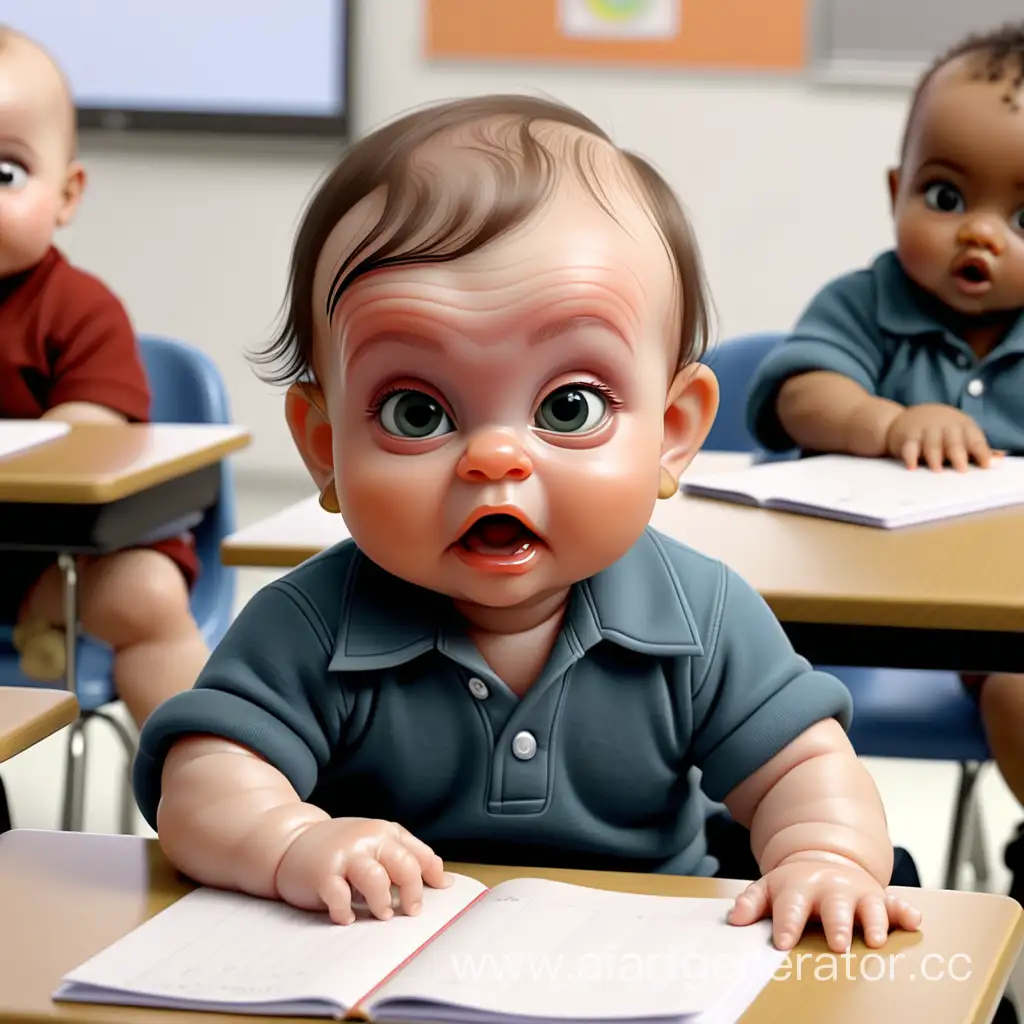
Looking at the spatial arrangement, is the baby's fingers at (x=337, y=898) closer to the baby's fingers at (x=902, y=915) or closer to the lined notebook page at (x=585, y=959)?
the lined notebook page at (x=585, y=959)

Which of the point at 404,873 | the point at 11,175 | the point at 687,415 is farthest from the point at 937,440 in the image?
the point at 11,175

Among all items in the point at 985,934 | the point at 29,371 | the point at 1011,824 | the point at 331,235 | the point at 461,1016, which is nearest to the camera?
the point at 461,1016

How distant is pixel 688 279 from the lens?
3.78 ft

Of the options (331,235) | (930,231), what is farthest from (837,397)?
(331,235)

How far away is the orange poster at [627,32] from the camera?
4.62 metres

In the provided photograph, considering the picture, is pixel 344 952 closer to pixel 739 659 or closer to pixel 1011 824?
pixel 739 659

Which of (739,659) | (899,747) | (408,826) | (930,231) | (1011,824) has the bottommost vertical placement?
(1011,824)

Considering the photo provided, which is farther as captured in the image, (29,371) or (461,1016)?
(29,371)

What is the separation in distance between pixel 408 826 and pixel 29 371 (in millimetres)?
1505

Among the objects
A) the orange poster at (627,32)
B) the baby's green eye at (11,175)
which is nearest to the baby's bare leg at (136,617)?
the baby's green eye at (11,175)

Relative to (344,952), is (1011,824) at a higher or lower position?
lower

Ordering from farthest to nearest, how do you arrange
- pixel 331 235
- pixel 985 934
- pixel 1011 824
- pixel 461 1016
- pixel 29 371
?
pixel 1011 824, pixel 29 371, pixel 331 235, pixel 985 934, pixel 461 1016

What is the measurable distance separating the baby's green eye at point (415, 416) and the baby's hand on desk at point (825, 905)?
31cm

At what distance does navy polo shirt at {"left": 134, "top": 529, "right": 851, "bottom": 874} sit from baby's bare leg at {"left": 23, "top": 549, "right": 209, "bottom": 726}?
3.72ft
